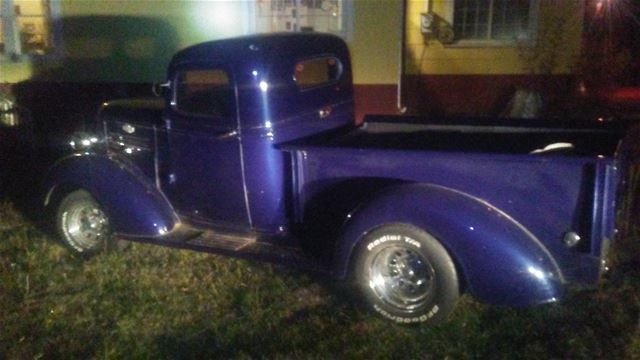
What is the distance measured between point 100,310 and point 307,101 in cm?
215

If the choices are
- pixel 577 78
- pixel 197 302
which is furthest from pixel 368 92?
pixel 197 302

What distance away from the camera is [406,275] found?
207 inches

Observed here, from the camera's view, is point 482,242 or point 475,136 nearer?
point 482,242

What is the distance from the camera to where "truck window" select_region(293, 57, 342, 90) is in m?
6.38

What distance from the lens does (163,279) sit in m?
6.32

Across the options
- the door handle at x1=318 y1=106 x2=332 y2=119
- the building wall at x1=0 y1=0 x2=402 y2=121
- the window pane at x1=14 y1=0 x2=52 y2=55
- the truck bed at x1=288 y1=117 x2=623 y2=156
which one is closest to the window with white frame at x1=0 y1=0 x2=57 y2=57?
the window pane at x1=14 y1=0 x2=52 y2=55

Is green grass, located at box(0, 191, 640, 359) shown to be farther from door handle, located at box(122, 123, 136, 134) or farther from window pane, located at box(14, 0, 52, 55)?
window pane, located at box(14, 0, 52, 55)

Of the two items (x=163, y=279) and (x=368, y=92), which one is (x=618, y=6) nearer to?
(x=368, y=92)

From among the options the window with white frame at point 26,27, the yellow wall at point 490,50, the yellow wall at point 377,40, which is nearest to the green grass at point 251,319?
the yellow wall at point 377,40

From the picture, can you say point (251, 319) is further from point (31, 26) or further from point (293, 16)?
point (31, 26)

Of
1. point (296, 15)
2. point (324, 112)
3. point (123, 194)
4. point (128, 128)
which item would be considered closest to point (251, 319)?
point (123, 194)

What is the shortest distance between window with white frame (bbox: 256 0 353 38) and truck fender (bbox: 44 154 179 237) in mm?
6520

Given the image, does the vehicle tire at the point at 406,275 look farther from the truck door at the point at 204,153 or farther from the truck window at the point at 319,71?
the truck window at the point at 319,71

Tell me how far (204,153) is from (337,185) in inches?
45.5
